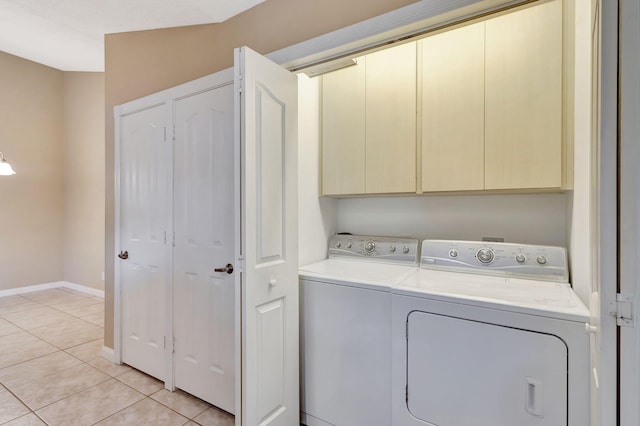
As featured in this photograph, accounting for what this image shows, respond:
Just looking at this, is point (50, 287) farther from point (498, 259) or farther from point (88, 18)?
point (498, 259)

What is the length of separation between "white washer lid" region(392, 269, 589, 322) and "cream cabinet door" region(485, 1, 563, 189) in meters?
0.50

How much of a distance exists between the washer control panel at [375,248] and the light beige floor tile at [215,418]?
1220 mm

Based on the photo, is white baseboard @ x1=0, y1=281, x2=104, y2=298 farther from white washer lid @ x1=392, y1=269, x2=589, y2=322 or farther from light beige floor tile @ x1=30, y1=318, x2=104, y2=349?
white washer lid @ x1=392, y1=269, x2=589, y2=322

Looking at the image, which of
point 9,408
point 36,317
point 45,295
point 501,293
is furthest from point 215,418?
point 45,295

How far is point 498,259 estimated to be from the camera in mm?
1728

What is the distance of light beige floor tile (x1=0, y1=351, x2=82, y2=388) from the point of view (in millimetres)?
2297

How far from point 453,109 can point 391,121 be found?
372mm

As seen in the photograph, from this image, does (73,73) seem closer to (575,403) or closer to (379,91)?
(379,91)

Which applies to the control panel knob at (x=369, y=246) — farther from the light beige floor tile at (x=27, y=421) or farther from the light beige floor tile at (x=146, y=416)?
the light beige floor tile at (x=27, y=421)

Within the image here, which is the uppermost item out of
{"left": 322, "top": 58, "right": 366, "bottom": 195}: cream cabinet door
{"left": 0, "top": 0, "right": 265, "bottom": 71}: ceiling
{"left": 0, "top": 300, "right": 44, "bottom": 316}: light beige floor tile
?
{"left": 0, "top": 0, "right": 265, "bottom": 71}: ceiling

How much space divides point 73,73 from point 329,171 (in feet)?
15.9

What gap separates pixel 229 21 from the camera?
2.02 metres

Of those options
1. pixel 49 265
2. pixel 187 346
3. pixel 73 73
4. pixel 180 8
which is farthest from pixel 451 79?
pixel 49 265

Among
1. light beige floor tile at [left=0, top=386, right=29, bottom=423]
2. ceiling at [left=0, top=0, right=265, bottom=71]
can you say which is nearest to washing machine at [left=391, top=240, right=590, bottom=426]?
ceiling at [left=0, top=0, right=265, bottom=71]
